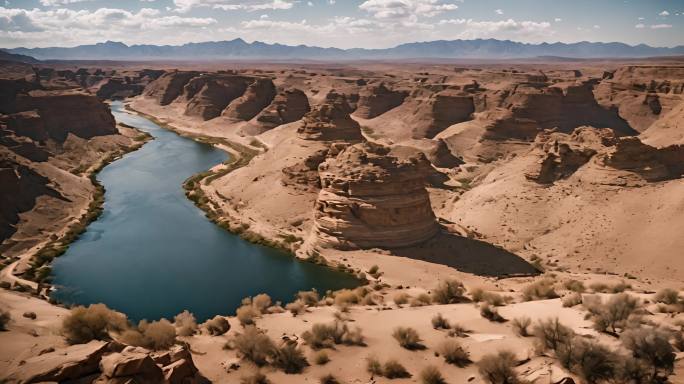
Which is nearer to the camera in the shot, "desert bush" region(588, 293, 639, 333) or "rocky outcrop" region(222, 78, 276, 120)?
"desert bush" region(588, 293, 639, 333)

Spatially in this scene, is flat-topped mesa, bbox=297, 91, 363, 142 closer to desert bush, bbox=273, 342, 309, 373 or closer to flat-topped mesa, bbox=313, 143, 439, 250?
flat-topped mesa, bbox=313, 143, 439, 250

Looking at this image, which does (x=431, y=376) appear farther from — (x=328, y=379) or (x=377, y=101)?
(x=377, y=101)

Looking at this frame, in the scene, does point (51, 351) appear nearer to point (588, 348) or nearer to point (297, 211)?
point (588, 348)

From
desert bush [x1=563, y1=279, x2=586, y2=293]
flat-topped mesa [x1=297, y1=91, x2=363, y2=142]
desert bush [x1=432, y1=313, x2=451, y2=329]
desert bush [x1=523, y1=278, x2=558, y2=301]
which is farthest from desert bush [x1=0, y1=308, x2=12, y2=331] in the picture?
flat-topped mesa [x1=297, y1=91, x2=363, y2=142]

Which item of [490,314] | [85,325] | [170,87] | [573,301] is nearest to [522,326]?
[490,314]

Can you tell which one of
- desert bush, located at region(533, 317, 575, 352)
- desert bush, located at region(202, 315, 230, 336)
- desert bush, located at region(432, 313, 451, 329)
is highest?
desert bush, located at region(533, 317, 575, 352)

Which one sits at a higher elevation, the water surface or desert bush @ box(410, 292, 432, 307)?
desert bush @ box(410, 292, 432, 307)

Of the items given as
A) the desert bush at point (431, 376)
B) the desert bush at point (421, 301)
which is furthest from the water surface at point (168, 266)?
the desert bush at point (431, 376)
